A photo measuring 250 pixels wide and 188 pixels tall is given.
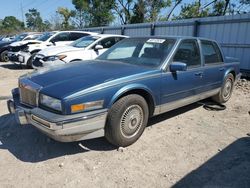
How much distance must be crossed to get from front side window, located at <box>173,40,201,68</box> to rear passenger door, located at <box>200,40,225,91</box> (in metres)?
0.21

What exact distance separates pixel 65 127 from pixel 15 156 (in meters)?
1.00

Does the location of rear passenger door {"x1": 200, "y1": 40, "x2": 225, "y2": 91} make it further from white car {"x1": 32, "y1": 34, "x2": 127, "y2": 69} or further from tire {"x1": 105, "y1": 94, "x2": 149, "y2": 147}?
white car {"x1": 32, "y1": 34, "x2": 127, "y2": 69}

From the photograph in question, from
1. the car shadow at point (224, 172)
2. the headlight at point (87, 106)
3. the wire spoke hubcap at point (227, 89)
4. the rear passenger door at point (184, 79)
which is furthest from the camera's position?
the wire spoke hubcap at point (227, 89)

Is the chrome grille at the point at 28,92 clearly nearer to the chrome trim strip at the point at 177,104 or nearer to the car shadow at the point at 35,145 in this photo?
the car shadow at the point at 35,145

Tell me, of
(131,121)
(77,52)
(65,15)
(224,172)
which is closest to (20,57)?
(77,52)

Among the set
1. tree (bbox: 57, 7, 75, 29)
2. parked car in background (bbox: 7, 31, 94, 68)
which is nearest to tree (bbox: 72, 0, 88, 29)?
tree (bbox: 57, 7, 75, 29)

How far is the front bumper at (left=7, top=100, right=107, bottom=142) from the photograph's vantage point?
Answer: 9.93 ft

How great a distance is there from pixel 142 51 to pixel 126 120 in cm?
145

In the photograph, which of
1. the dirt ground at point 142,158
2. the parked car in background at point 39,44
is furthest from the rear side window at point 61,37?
the dirt ground at point 142,158

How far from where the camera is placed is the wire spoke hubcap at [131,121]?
363 centimetres

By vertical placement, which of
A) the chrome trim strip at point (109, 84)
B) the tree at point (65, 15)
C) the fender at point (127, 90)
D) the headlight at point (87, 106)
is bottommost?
the headlight at point (87, 106)

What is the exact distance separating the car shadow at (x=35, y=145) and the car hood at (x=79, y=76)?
35.8 inches

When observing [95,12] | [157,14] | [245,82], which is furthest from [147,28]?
[95,12]

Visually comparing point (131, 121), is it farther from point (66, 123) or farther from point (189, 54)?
point (189, 54)
